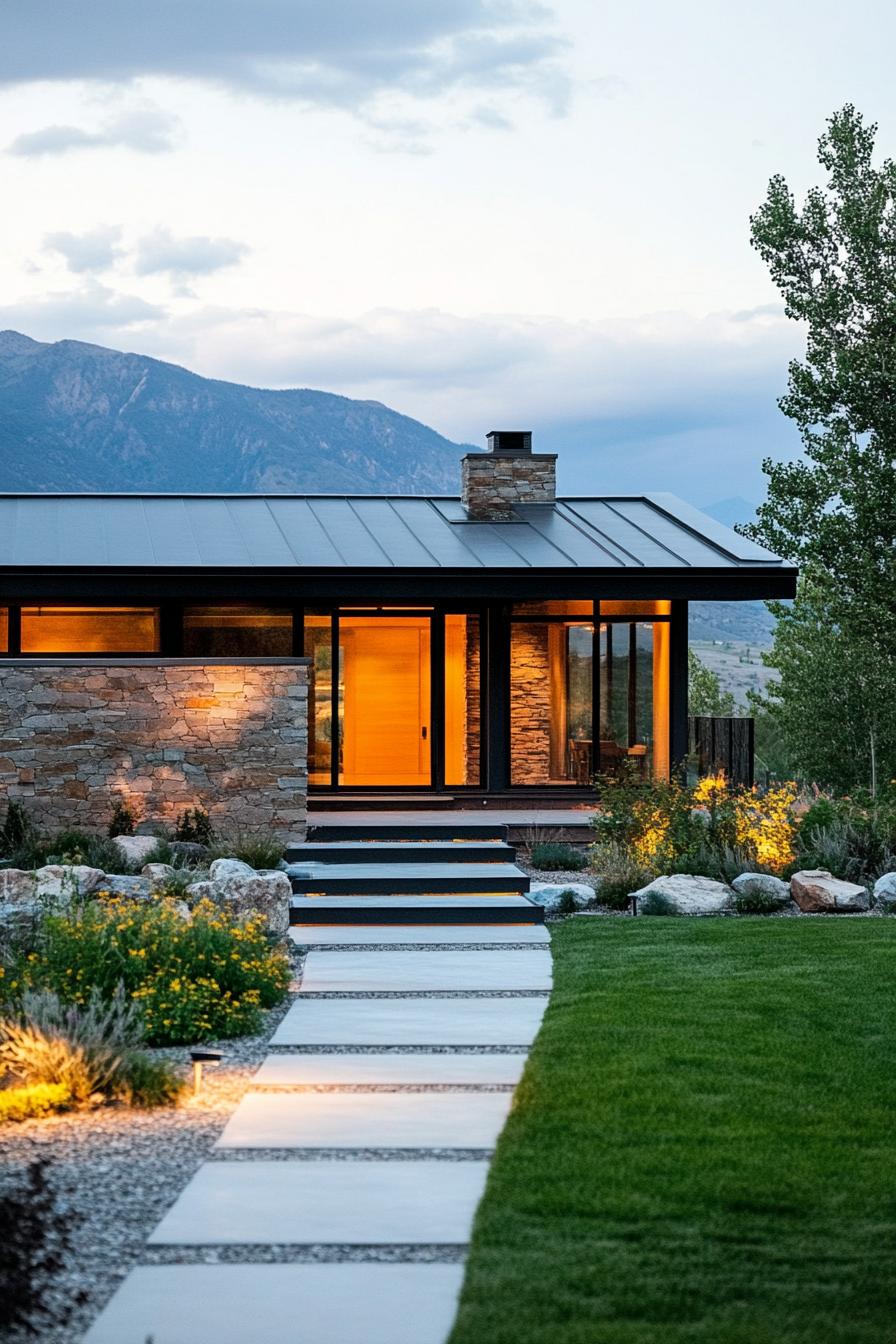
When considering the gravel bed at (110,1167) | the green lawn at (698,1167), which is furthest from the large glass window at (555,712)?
the gravel bed at (110,1167)

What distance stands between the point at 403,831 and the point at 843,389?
43.7 ft

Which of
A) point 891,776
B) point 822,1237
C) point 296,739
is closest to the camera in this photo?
point 822,1237

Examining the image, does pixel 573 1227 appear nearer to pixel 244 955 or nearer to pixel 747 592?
pixel 244 955

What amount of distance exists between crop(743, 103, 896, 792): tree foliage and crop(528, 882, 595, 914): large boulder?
11.6m

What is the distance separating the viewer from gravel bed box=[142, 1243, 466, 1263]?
4695 millimetres

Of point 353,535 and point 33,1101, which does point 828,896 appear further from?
point 33,1101

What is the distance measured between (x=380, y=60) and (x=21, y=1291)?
21.1 metres

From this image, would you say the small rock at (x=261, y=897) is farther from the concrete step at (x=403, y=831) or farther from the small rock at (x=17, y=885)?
the concrete step at (x=403, y=831)

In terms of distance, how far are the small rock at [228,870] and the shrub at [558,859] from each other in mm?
2893

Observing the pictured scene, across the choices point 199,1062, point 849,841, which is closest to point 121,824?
point 849,841

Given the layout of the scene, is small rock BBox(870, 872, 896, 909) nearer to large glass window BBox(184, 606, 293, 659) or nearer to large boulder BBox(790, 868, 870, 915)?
large boulder BBox(790, 868, 870, 915)

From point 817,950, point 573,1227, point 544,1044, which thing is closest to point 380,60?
point 817,950

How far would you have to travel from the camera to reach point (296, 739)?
1384cm

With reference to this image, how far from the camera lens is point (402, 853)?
13281 mm
